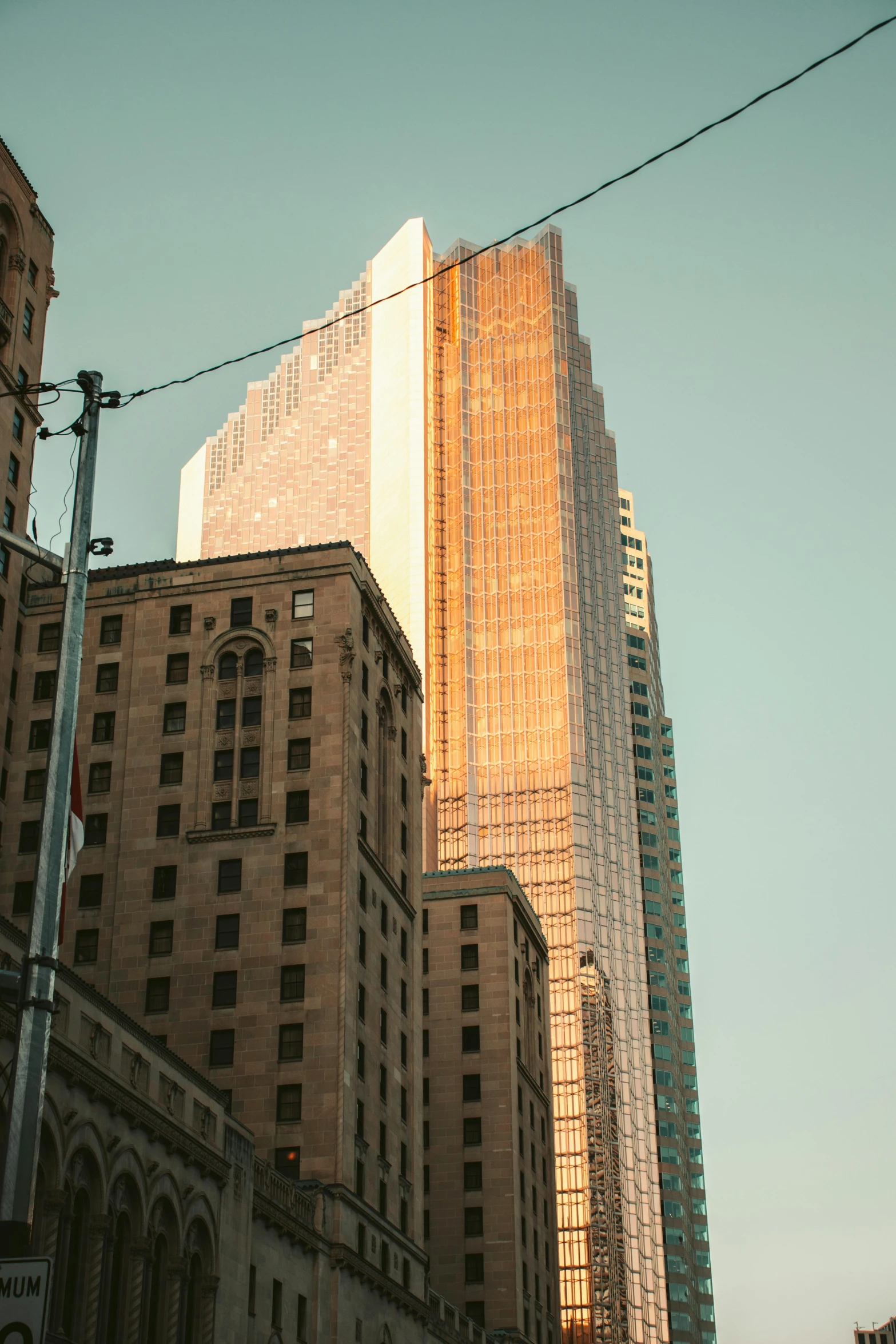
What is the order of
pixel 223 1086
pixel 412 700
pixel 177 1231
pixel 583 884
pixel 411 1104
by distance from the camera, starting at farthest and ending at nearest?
1. pixel 583 884
2. pixel 412 700
3. pixel 411 1104
4. pixel 223 1086
5. pixel 177 1231

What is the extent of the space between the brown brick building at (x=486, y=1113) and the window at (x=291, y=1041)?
3570cm

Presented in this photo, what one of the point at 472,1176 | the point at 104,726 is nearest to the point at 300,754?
the point at 104,726

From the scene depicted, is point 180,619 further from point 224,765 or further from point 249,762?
point 249,762

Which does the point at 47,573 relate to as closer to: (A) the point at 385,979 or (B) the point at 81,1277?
(A) the point at 385,979

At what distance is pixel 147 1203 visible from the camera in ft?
167

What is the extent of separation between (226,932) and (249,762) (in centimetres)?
993

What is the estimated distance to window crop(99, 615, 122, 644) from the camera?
94.1 meters

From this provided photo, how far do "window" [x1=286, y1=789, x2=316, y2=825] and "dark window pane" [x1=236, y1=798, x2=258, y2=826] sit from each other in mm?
1804

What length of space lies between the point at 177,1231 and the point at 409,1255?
120 feet

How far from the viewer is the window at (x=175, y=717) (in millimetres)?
90438

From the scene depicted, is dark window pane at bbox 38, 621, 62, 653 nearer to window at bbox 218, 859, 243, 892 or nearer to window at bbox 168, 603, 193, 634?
window at bbox 168, 603, 193, 634

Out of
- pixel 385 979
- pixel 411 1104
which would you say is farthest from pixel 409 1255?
pixel 385 979

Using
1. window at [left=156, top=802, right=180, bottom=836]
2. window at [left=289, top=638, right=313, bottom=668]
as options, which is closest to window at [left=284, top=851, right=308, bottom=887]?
window at [left=156, top=802, right=180, bottom=836]

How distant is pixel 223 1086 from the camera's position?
78.4m
